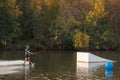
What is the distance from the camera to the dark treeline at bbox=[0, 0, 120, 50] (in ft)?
290

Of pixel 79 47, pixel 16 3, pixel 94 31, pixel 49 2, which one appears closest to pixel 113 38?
pixel 94 31

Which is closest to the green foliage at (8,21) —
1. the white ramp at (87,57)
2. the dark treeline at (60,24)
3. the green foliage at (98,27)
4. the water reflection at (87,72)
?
the dark treeline at (60,24)

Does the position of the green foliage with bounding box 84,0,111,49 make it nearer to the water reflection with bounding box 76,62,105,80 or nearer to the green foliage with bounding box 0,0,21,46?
the green foliage with bounding box 0,0,21,46

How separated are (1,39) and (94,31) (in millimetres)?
25150

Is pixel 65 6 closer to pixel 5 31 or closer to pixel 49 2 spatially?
pixel 49 2

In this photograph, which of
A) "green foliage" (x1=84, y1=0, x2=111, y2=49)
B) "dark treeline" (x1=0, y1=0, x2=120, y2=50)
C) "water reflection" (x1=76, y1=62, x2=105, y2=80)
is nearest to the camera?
"water reflection" (x1=76, y1=62, x2=105, y2=80)

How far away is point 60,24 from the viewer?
95.8 m

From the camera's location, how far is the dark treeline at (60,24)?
88.4 metres

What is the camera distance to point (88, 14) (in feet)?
325

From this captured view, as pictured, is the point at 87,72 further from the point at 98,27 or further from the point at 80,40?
the point at 98,27

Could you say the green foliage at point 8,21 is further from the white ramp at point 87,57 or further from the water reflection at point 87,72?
the water reflection at point 87,72

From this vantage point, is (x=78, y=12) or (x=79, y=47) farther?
(x=78, y=12)

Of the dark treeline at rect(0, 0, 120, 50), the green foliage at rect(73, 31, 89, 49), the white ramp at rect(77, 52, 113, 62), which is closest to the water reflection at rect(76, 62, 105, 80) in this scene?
the white ramp at rect(77, 52, 113, 62)

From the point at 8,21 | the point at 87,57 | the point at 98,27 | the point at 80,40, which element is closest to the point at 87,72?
the point at 87,57
